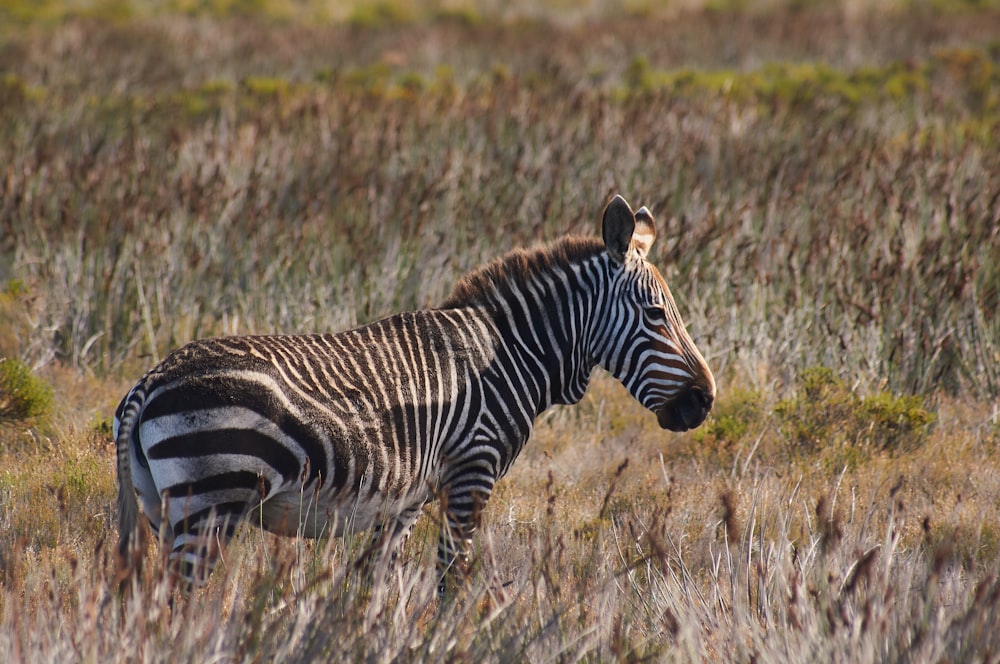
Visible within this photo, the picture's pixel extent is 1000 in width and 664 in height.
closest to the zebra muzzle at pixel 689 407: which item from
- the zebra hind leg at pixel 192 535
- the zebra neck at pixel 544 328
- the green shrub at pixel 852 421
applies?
the zebra neck at pixel 544 328

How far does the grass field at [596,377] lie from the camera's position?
3.34 meters

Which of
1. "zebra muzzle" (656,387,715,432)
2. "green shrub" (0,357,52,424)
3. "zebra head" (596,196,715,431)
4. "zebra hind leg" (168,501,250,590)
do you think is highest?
"zebra head" (596,196,715,431)

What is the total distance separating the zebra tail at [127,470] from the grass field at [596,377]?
0.19m

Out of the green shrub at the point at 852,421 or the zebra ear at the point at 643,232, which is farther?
the green shrub at the point at 852,421

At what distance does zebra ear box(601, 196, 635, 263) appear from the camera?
4504 mm

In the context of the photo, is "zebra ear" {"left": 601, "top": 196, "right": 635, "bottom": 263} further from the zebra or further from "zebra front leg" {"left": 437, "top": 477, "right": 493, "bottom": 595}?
"zebra front leg" {"left": 437, "top": 477, "right": 493, "bottom": 595}

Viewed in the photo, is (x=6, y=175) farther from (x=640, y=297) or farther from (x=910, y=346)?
(x=910, y=346)

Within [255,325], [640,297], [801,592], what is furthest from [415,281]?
[801,592]

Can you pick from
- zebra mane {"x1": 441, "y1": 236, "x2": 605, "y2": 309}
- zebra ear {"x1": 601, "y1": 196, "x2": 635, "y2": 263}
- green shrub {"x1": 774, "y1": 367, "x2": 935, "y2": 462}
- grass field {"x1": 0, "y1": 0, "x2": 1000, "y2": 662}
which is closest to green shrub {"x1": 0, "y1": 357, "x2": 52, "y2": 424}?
grass field {"x1": 0, "y1": 0, "x2": 1000, "y2": 662}

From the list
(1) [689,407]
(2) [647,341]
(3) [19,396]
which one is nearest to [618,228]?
(2) [647,341]

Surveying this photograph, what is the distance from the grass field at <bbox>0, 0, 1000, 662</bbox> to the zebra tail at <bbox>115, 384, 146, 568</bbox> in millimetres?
190

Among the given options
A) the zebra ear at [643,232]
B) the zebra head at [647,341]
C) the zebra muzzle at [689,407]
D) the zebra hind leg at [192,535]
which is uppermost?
the zebra ear at [643,232]

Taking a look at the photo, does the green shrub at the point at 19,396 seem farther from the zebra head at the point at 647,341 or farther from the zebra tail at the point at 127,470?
the zebra head at the point at 647,341

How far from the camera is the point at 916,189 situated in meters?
9.23
